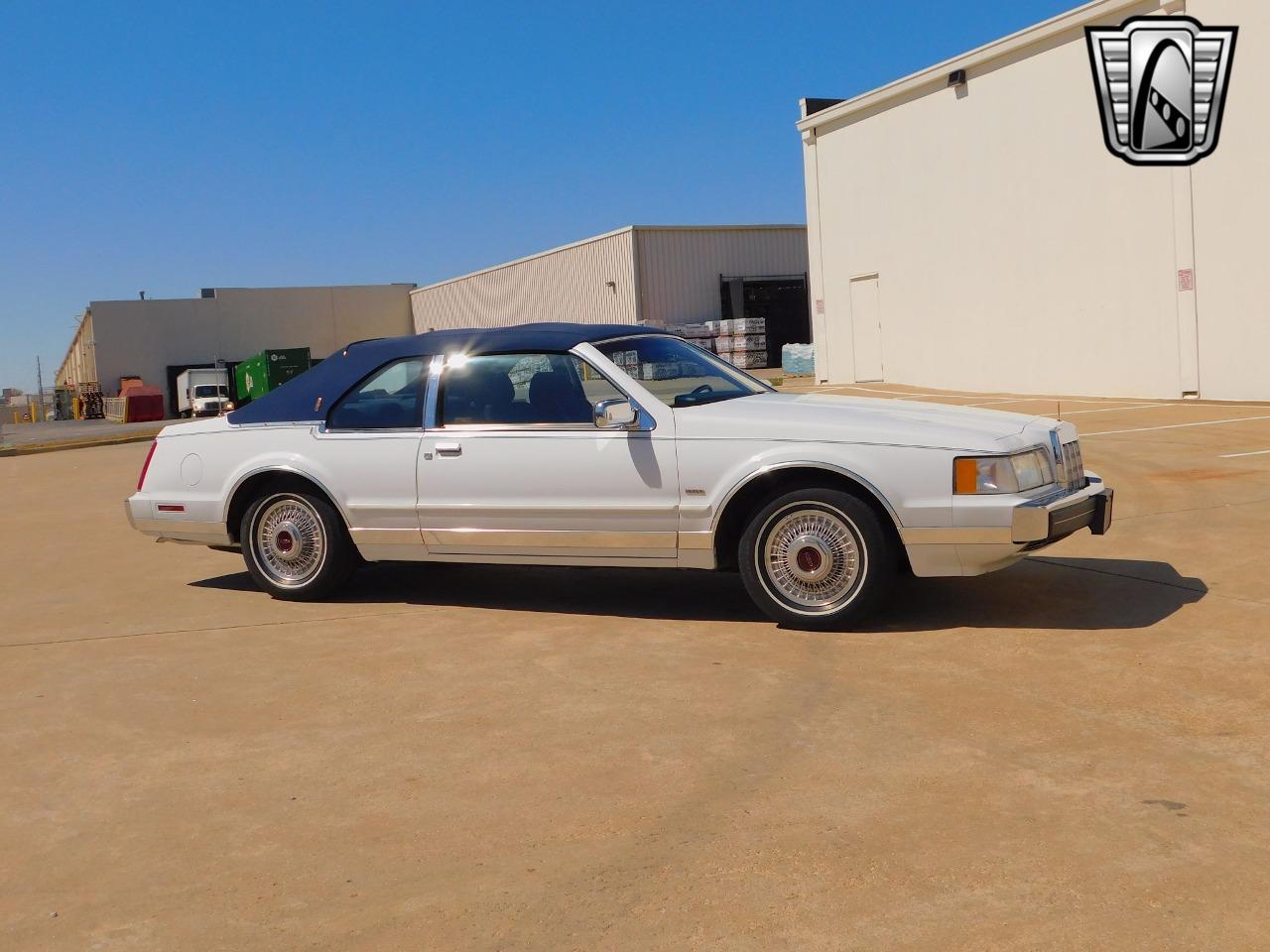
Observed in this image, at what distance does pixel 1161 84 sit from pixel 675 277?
25022 millimetres

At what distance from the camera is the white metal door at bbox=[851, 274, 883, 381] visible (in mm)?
26734

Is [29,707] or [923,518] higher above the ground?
[923,518]

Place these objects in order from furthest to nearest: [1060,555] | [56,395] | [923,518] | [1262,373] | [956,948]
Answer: [56,395] < [1262,373] < [1060,555] < [923,518] < [956,948]

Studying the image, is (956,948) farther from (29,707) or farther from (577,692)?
(29,707)

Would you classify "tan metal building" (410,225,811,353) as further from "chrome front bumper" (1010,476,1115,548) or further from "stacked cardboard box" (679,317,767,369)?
"chrome front bumper" (1010,476,1115,548)

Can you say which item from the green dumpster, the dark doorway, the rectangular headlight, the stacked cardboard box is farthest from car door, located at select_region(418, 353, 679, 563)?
the green dumpster

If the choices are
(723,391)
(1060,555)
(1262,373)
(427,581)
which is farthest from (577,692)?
(1262,373)

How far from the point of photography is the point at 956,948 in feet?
9.75

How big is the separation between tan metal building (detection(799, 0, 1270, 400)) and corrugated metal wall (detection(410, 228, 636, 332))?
587 inches

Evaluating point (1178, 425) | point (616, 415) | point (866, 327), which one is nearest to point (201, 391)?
point (866, 327)

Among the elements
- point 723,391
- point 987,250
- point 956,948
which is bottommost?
point 956,948

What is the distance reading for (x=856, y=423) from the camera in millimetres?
6035

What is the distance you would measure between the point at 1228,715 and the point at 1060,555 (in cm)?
322

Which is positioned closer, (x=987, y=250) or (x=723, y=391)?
(x=723, y=391)
